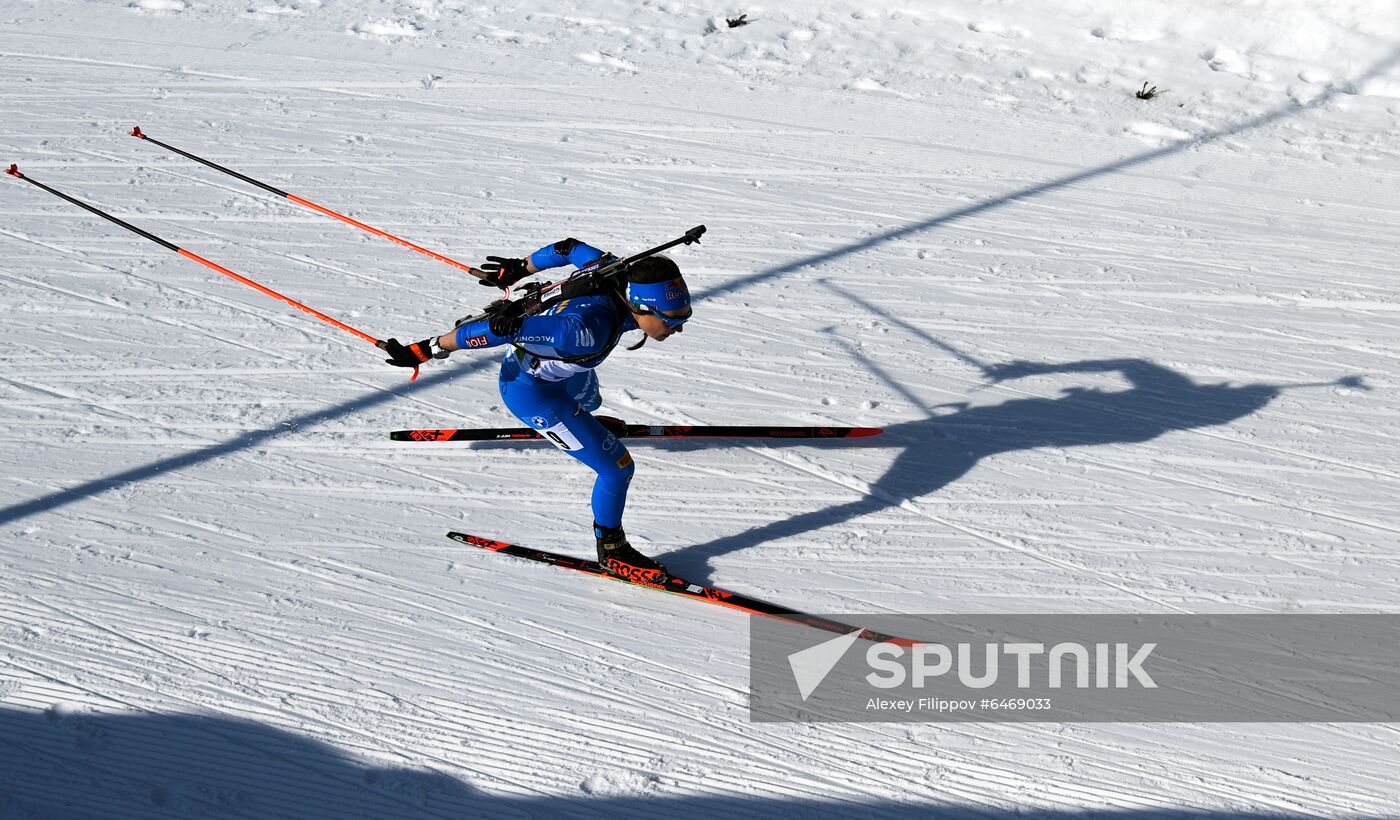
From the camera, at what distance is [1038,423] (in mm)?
7246

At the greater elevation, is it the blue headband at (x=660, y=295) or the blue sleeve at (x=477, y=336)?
the blue headband at (x=660, y=295)

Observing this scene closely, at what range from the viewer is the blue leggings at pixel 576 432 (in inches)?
222

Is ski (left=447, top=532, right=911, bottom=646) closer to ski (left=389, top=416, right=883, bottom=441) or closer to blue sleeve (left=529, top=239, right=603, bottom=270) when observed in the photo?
ski (left=389, top=416, right=883, bottom=441)

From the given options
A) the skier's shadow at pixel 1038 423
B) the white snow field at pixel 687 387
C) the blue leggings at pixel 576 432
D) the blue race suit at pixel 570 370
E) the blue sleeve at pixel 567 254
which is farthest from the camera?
the skier's shadow at pixel 1038 423

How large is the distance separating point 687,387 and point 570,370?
1.79 m

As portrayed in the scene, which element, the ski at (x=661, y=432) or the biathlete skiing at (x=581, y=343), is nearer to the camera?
the biathlete skiing at (x=581, y=343)

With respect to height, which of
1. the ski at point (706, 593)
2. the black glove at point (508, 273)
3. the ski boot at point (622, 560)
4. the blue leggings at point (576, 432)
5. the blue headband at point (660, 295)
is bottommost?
the ski at point (706, 593)

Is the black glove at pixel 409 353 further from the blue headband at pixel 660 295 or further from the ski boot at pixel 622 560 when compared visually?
the ski boot at pixel 622 560

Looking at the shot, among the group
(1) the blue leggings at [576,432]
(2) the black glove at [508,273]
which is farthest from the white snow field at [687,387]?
(2) the black glove at [508,273]

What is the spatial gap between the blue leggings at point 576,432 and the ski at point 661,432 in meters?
0.93

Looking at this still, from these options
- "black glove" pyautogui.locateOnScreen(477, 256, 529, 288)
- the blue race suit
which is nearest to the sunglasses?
the blue race suit

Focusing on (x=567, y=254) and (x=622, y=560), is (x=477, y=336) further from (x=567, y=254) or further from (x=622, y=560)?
(x=622, y=560)

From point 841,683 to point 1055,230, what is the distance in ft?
16.1

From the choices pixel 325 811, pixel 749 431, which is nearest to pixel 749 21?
pixel 749 431
